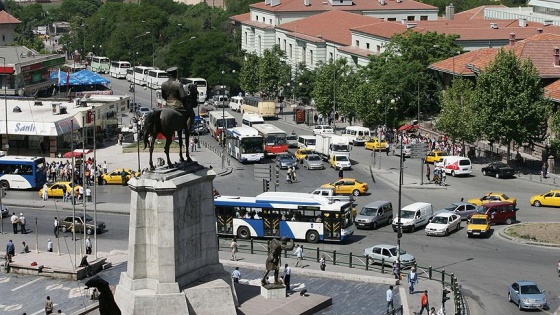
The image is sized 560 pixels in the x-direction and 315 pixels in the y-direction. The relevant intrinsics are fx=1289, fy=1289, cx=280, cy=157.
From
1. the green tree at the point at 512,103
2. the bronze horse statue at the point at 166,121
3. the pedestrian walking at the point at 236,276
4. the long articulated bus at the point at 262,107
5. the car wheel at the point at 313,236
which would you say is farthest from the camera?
the long articulated bus at the point at 262,107

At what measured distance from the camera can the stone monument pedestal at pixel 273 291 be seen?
4603 cm

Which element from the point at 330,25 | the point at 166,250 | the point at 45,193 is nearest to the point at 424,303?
the point at 166,250

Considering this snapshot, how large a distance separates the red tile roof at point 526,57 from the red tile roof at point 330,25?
83.9 feet

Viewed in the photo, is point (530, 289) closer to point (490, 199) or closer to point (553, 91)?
point (490, 199)

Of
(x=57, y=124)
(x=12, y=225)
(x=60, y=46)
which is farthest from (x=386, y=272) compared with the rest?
(x=60, y=46)

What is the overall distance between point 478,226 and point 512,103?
19.6m

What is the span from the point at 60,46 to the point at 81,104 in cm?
8651

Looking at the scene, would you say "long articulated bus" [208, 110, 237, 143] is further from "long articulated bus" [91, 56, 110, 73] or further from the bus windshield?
"long articulated bus" [91, 56, 110, 73]

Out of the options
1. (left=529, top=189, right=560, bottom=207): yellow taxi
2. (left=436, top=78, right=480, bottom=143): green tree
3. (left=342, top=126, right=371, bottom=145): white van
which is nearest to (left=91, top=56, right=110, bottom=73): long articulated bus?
(left=342, top=126, right=371, bottom=145): white van

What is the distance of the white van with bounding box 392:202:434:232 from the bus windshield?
22152 mm

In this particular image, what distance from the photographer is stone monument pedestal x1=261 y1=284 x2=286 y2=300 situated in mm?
46031

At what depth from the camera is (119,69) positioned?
142500mm

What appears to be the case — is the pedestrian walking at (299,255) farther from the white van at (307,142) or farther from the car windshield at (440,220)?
the white van at (307,142)

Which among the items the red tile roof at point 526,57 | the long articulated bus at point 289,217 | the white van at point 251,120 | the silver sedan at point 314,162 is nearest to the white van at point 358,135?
the white van at point 251,120
